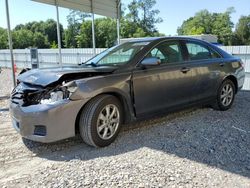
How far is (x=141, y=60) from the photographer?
4.19 meters

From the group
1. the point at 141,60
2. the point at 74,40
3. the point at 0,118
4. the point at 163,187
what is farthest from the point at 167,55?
the point at 74,40

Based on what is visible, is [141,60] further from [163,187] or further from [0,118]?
[0,118]

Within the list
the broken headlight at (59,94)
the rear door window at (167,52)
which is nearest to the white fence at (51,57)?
the rear door window at (167,52)

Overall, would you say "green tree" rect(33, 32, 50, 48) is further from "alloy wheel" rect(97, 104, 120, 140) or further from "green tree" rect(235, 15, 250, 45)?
"alloy wheel" rect(97, 104, 120, 140)

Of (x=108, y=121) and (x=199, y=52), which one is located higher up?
(x=199, y=52)

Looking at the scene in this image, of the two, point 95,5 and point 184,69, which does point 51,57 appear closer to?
point 95,5

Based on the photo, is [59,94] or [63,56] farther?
[63,56]

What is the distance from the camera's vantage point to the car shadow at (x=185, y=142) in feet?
11.3

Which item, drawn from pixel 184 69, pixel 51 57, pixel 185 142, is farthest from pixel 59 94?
pixel 51 57

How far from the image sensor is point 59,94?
3.47m

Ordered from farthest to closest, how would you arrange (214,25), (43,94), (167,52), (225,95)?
(214,25) < (225,95) < (167,52) < (43,94)

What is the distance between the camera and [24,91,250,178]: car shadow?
3449 millimetres

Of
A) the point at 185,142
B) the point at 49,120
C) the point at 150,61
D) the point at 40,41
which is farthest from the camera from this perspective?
the point at 40,41

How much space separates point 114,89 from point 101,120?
1.52 ft
